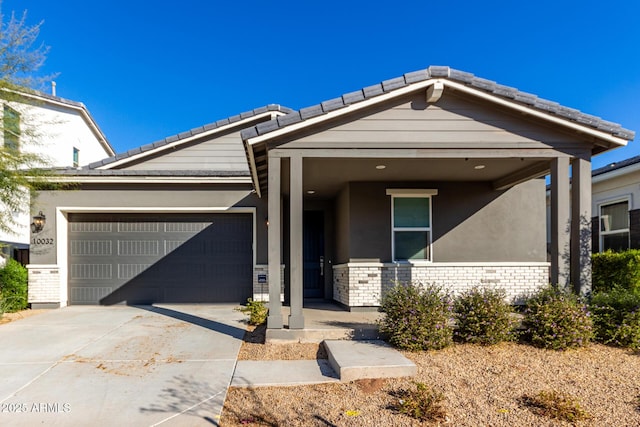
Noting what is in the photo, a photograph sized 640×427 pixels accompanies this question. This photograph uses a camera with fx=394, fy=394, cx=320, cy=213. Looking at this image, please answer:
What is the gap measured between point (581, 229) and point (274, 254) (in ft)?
14.0

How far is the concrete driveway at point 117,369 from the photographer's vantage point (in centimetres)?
338

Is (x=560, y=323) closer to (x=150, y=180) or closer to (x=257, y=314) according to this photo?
(x=257, y=314)

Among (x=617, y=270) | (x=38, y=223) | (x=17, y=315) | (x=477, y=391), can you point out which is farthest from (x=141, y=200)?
(x=617, y=270)

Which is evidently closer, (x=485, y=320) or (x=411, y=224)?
(x=485, y=320)

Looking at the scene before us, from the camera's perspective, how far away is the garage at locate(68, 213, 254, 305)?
8773 mm

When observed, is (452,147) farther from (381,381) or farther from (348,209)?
Result: (381,381)

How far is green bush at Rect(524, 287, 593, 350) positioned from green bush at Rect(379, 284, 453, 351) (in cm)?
111

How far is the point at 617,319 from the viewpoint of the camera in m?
5.14

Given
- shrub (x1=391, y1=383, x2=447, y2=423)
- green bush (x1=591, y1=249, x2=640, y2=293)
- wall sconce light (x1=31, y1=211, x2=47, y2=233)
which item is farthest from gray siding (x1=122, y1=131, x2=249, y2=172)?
green bush (x1=591, y1=249, x2=640, y2=293)

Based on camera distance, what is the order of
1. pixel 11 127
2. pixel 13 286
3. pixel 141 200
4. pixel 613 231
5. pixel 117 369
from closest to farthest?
pixel 117 369 < pixel 11 127 < pixel 13 286 < pixel 141 200 < pixel 613 231

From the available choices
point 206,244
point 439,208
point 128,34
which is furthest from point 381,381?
point 128,34

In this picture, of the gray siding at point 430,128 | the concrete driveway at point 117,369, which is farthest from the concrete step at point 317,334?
the gray siding at point 430,128

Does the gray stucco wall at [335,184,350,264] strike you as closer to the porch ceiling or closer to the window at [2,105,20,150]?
the porch ceiling

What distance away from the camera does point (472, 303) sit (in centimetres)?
521
